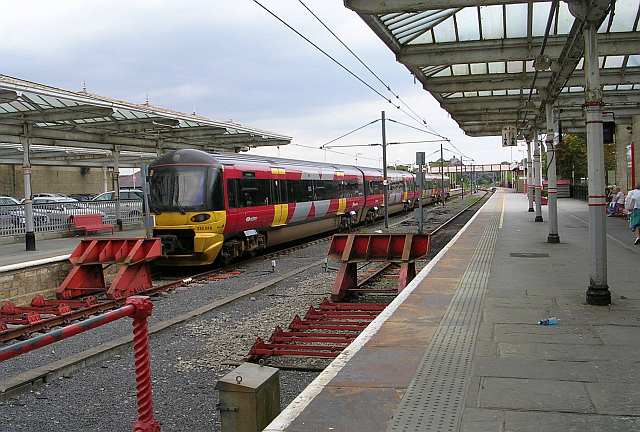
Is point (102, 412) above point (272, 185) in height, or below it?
below

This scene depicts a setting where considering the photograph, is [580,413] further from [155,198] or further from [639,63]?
[639,63]

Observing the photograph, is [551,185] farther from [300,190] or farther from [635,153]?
[635,153]

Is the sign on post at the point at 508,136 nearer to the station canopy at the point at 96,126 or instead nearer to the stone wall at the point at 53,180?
the station canopy at the point at 96,126

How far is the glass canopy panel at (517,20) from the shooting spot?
42.8ft

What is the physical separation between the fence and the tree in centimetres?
3845

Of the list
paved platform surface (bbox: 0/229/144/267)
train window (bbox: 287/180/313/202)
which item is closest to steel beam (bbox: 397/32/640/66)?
train window (bbox: 287/180/313/202)

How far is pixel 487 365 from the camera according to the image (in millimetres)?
5547

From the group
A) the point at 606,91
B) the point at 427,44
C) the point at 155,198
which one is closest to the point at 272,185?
the point at 155,198

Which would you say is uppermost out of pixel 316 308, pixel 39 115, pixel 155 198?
pixel 39 115

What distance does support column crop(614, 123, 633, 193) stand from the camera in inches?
1174

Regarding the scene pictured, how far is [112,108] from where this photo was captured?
59.0ft

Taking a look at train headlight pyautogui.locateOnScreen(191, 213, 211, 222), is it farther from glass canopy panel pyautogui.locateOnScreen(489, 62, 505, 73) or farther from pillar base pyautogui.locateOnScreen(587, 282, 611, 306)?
pillar base pyautogui.locateOnScreen(587, 282, 611, 306)

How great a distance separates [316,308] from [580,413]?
6538 millimetres

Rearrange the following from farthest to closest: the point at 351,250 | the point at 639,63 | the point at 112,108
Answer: the point at 112,108 → the point at 639,63 → the point at 351,250
